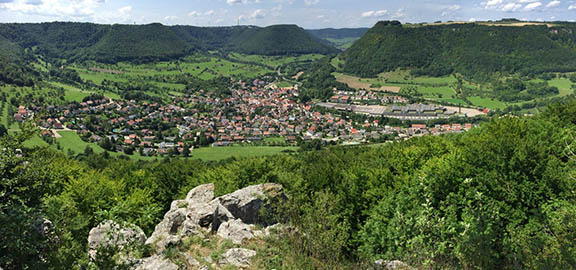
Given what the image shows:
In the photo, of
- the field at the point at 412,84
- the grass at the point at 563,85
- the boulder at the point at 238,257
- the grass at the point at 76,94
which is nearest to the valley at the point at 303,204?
the boulder at the point at 238,257

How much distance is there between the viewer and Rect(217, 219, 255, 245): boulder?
17.3 m

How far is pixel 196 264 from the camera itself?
14656mm

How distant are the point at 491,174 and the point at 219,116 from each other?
414 feet

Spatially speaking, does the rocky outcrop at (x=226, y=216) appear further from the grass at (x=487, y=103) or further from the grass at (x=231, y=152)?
the grass at (x=487, y=103)

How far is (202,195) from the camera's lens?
27.1m

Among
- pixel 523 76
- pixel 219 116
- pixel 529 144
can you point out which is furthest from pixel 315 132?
pixel 523 76

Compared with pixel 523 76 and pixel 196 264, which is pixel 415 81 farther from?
pixel 196 264

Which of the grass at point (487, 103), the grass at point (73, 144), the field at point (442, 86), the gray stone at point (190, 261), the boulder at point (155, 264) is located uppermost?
the boulder at point (155, 264)

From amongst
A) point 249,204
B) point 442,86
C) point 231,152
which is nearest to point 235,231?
point 249,204

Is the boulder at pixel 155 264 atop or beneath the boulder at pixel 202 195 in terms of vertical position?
atop

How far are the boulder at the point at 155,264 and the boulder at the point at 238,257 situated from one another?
2381 millimetres

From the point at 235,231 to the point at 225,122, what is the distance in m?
113

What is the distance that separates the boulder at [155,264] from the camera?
42.7 ft

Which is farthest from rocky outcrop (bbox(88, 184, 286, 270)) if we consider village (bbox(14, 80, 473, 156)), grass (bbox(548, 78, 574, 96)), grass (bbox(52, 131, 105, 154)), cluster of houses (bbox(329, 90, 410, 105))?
grass (bbox(548, 78, 574, 96))
